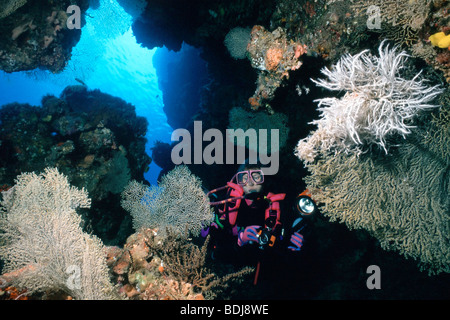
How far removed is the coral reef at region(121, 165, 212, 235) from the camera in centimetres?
470

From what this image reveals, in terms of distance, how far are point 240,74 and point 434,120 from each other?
525cm

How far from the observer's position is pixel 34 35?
655 centimetres

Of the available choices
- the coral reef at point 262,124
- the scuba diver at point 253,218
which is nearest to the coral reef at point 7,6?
the coral reef at point 262,124

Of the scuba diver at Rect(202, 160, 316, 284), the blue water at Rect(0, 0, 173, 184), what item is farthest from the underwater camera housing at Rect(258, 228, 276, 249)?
the blue water at Rect(0, 0, 173, 184)

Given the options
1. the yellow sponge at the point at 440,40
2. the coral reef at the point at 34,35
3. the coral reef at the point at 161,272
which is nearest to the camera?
the yellow sponge at the point at 440,40

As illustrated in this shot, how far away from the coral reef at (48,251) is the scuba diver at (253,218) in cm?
283

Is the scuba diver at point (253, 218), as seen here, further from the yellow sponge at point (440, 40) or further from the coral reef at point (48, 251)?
the yellow sponge at point (440, 40)

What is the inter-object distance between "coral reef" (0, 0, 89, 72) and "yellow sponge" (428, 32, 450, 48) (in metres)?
8.20

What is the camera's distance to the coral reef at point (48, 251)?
2.78 meters

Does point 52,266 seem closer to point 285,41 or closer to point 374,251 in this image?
point 285,41

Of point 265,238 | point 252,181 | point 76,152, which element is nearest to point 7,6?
point 76,152

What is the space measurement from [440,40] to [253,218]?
4.67 meters

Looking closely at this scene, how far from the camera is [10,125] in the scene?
568cm

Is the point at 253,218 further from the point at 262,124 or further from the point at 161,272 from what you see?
the point at 161,272
